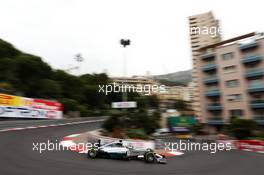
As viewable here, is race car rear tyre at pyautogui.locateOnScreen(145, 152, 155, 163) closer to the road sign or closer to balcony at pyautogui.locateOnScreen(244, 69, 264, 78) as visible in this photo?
the road sign

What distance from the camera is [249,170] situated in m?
17.2

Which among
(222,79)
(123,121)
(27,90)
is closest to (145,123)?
(123,121)

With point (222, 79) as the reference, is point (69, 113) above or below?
below

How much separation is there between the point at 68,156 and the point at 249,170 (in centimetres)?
1037

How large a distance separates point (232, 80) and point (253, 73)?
431cm

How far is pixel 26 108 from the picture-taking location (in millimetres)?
43594

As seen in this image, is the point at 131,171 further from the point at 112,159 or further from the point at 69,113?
the point at 69,113

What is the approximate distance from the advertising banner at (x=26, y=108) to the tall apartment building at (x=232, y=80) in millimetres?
25620

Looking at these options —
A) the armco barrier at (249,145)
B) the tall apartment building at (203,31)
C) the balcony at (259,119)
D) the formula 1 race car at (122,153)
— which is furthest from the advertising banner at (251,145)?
the tall apartment building at (203,31)

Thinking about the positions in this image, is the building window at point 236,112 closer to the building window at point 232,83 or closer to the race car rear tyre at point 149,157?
the building window at point 232,83

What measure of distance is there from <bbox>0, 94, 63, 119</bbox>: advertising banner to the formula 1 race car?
23.8 meters

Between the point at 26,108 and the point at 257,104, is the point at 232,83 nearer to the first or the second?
the point at 257,104

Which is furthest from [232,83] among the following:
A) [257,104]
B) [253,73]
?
[257,104]

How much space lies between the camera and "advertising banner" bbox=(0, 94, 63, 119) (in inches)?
1551
